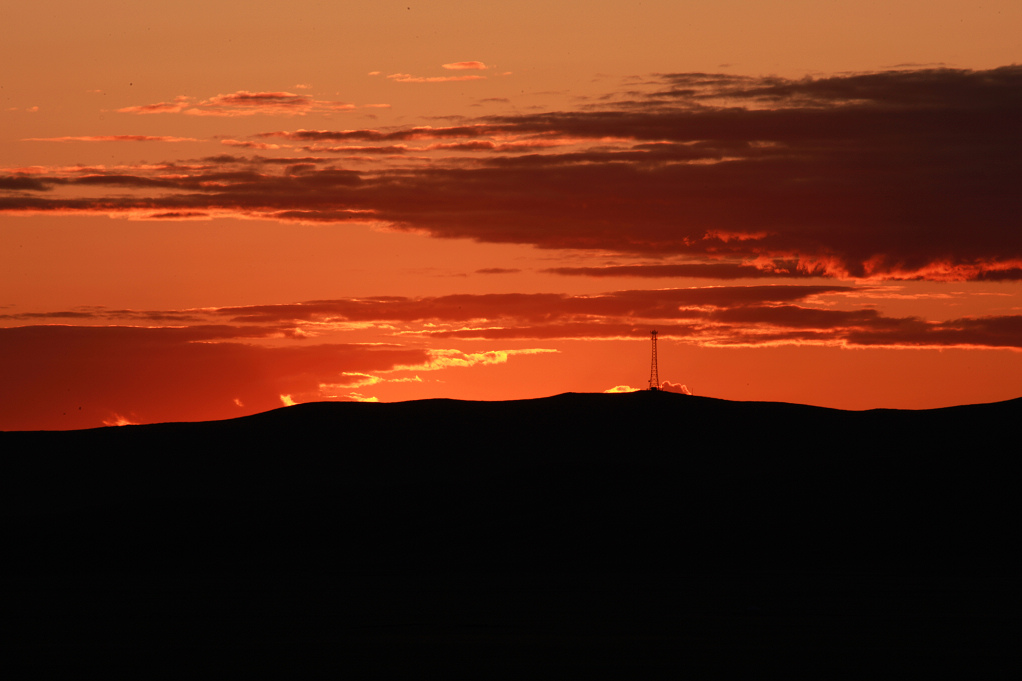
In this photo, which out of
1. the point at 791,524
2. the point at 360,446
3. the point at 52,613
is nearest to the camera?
the point at 52,613

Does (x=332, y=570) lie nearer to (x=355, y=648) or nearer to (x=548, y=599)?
(x=548, y=599)

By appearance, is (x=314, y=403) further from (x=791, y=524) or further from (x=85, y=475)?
(x=791, y=524)

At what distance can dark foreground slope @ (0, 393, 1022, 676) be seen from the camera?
3203 centimetres

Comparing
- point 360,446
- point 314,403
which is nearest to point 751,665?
point 360,446

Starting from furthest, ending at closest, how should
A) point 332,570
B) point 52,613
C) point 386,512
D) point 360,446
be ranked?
1. point 360,446
2. point 386,512
3. point 332,570
4. point 52,613

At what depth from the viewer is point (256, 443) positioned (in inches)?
4301

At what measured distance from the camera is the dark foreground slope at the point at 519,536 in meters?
32.0

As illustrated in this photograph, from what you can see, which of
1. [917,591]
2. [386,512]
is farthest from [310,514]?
[917,591]

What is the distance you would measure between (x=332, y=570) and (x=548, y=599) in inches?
771

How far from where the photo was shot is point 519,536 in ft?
232

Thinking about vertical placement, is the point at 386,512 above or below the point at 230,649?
below

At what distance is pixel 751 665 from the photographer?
26.4 m

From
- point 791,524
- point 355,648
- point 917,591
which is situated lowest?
point 791,524

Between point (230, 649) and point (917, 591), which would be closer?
point (230, 649)
